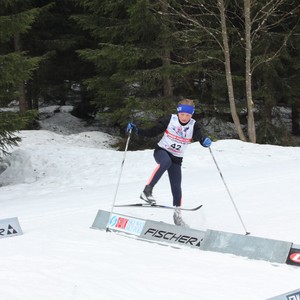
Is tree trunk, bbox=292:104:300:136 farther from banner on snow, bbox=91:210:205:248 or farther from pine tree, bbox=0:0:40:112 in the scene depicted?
banner on snow, bbox=91:210:205:248

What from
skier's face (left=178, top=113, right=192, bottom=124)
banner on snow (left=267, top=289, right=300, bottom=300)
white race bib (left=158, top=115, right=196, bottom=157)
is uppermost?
skier's face (left=178, top=113, right=192, bottom=124)

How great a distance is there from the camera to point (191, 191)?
32.2 feet

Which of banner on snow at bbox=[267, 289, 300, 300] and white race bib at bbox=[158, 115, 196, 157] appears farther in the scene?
white race bib at bbox=[158, 115, 196, 157]

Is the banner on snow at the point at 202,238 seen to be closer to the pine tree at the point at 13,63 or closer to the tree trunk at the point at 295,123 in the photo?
the pine tree at the point at 13,63

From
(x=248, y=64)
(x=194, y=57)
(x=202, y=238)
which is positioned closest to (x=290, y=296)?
(x=202, y=238)

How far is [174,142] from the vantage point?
673 cm

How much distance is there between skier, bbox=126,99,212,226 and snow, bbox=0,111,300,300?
0.77m

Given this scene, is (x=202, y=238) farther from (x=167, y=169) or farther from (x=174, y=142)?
(x=174, y=142)

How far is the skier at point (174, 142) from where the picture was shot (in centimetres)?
664

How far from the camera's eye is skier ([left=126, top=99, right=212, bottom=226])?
6637mm

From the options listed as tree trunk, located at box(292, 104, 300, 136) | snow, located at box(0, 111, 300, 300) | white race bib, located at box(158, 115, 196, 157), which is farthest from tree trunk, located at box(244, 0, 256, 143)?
white race bib, located at box(158, 115, 196, 157)

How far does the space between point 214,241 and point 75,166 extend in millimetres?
8727

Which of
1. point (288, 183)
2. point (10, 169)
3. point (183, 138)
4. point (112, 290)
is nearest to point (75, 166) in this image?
point (10, 169)

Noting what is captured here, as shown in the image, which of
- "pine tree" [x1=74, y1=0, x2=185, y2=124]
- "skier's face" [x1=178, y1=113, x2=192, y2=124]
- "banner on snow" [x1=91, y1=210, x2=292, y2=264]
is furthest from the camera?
"pine tree" [x1=74, y1=0, x2=185, y2=124]
